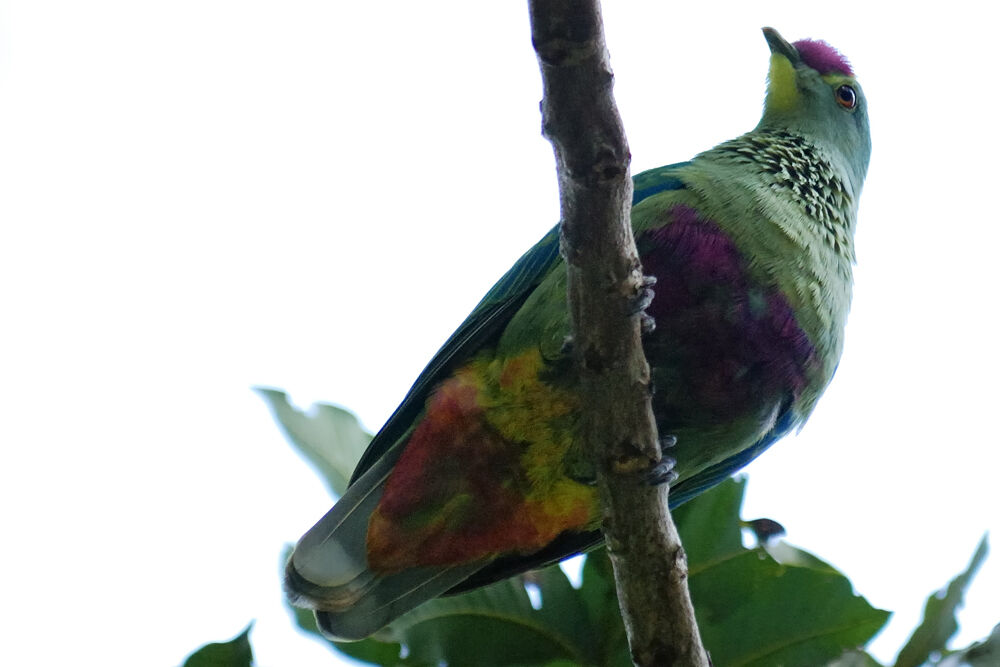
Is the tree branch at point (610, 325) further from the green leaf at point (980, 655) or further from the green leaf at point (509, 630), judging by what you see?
the green leaf at point (980, 655)

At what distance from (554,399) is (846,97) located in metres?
1.93

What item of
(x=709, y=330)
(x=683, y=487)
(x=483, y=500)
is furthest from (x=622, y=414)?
(x=683, y=487)

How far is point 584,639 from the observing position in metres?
2.43

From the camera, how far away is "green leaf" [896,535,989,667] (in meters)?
1.97

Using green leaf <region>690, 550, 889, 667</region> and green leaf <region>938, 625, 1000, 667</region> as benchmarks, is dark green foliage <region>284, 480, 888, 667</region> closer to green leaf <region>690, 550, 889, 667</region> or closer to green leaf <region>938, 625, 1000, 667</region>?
green leaf <region>690, 550, 889, 667</region>

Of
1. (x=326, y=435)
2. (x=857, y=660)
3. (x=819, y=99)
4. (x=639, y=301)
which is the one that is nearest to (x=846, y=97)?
(x=819, y=99)

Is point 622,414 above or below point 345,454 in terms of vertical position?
above

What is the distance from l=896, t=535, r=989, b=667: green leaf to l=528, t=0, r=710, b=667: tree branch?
0.43m

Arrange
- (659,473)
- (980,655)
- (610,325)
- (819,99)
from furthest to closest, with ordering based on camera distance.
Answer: (819,99) < (659,473) < (610,325) < (980,655)

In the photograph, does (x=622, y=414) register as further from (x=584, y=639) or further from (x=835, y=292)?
(x=835, y=292)

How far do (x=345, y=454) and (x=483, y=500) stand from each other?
1.34ft

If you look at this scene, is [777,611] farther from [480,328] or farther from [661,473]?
[480,328]

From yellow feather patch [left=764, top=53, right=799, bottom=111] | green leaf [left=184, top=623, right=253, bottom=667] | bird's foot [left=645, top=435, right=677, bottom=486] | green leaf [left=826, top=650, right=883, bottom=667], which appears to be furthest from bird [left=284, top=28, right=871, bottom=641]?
yellow feather patch [left=764, top=53, right=799, bottom=111]

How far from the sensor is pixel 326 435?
9.29 ft
